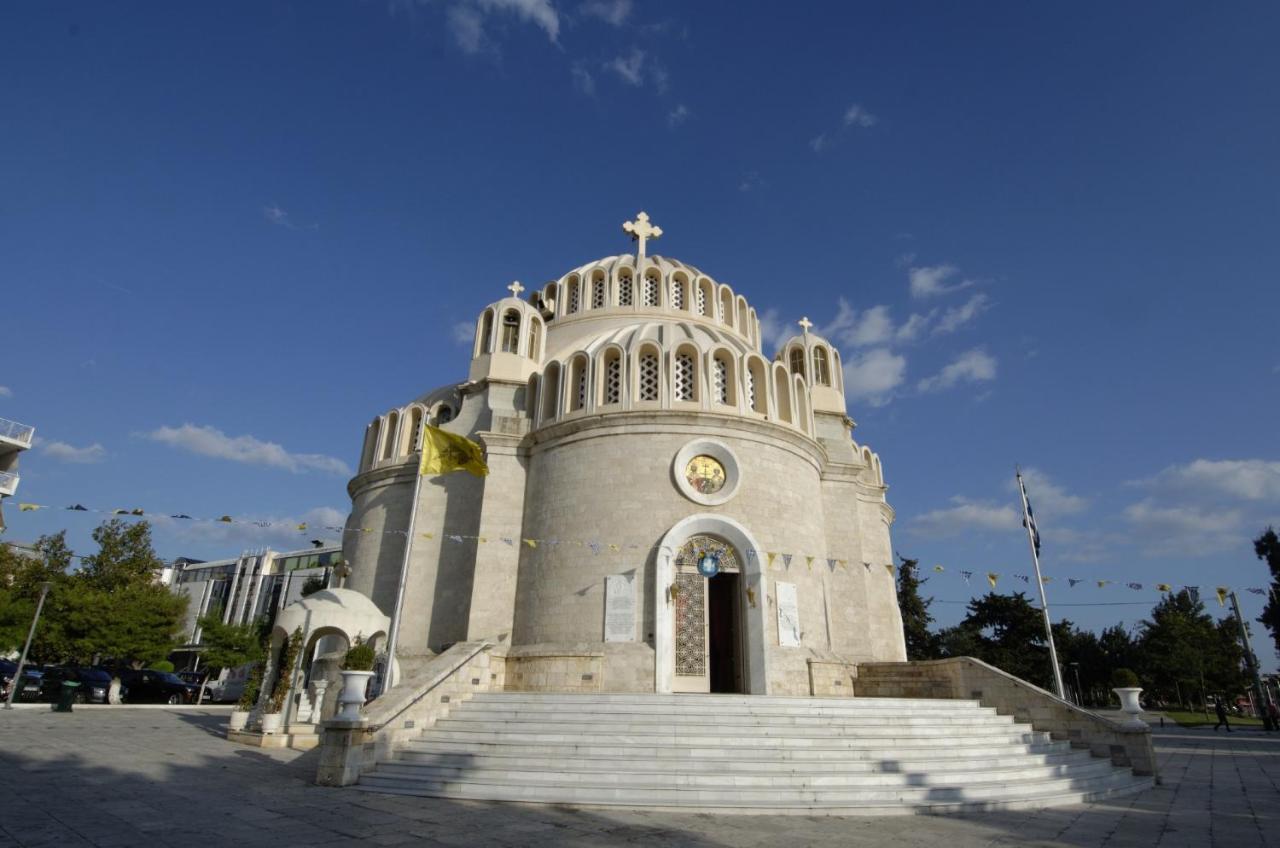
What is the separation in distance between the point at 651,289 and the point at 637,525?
12.7m

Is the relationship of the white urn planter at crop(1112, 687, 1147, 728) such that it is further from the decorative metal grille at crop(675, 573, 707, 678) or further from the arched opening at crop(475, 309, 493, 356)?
the arched opening at crop(475, 309, 493, 356)

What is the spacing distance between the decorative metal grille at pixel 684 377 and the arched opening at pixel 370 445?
1221cm

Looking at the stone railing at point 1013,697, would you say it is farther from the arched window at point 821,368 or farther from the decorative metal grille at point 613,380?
the arched window at point 821,368

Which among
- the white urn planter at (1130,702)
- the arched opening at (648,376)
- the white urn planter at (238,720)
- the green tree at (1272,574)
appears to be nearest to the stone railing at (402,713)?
the white urn planter at (238,720)

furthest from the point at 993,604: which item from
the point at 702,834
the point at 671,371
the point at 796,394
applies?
the point at 702,834

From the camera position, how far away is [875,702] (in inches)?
529

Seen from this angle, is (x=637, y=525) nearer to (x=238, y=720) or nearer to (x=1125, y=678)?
(x=238, y=720)

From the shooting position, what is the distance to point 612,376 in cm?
2056

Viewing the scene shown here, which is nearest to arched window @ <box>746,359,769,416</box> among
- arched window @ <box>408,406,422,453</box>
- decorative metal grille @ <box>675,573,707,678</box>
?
decorative metal grille @ <box>675,573,707,678</box>

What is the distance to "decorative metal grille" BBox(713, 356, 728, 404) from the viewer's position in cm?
1988

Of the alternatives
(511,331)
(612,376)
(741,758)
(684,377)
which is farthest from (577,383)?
(741,758)

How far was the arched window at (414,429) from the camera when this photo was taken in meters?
24.5

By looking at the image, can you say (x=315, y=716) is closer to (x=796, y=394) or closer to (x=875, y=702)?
(x=875, y=702)

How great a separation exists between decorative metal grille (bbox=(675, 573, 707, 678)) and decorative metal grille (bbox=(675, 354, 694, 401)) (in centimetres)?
517
